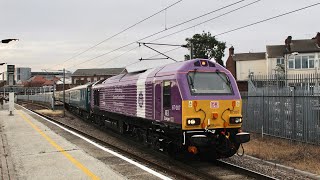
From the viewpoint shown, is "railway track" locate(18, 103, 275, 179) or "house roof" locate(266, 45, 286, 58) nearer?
"railway track" locate(18, 103, 275, 179)

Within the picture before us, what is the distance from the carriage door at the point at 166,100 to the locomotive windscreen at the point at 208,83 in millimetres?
806

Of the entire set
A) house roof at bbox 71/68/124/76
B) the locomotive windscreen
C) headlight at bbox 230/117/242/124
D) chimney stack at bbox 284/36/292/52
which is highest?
house roof at bbox 71/68/124/76

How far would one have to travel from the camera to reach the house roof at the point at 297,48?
4854 cm

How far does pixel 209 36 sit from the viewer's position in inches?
2820

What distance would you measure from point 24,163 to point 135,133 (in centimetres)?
488

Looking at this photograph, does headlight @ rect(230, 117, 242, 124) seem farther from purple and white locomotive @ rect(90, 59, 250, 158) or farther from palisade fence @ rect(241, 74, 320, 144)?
palisade fence @ rect(241, 74, 320, 144)

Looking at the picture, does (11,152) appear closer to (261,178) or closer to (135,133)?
(135,133)

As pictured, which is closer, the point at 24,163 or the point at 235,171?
the point at 235,171

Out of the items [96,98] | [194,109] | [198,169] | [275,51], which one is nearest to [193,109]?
[194,109]

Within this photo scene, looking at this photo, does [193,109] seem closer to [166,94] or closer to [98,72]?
[166,94]

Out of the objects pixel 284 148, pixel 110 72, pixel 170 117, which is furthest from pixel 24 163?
pixel 110 72

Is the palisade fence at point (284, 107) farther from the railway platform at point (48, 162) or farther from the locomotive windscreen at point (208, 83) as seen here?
the railway platform at point (48, 162)

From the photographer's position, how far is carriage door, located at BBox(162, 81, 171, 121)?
11227 millimetres

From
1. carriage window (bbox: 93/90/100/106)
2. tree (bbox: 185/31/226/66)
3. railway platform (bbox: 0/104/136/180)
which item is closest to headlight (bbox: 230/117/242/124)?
railway platform (bbox: 0/104/136/180)
